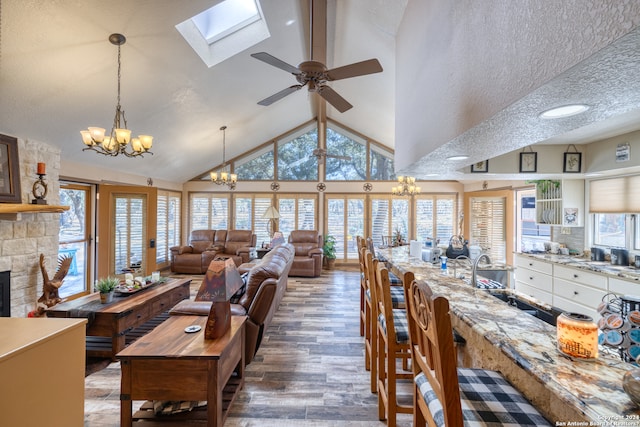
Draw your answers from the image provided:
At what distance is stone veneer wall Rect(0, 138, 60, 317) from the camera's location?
3359mm

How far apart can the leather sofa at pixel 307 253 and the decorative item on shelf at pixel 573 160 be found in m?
4.71

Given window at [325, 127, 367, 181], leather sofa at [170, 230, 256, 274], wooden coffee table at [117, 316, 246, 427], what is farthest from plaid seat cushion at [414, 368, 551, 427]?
window at [325, 127, 367, 181]

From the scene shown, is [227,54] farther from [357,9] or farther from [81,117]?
[81,117]

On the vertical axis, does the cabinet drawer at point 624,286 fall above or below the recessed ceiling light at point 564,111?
below

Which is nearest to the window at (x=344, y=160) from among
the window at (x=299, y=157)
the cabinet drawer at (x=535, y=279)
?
the window at (x=299, y=157)

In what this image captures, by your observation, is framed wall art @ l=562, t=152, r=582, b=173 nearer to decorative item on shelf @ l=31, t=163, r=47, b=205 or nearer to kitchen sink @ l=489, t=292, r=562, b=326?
kitchen sink @ l=489, t=292, r=562, b=326

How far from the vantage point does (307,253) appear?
22.4ft

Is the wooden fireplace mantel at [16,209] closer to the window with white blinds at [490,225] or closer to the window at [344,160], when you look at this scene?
the window at [344,160]

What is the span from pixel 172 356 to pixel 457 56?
8.60ft

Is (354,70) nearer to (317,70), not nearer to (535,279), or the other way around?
(317,70)

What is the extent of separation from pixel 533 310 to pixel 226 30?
15.0 feet

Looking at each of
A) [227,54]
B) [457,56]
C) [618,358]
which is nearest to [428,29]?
[457,56]

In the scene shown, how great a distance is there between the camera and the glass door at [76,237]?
4.76 metres

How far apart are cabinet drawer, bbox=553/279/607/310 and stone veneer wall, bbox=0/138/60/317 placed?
22.5 feet
